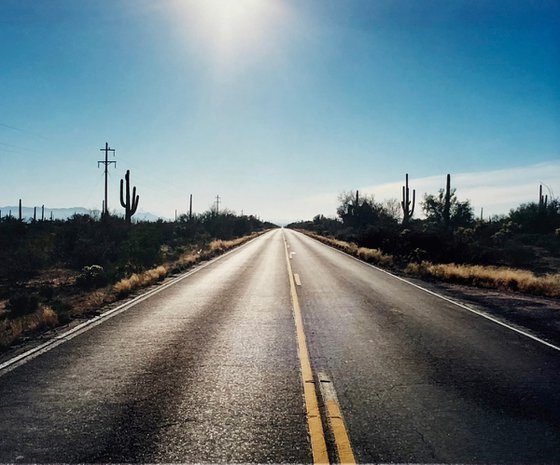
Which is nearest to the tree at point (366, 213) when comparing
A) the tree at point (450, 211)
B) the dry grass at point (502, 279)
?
the tree at point (450, 211)

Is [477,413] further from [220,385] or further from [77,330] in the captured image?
[77,330]

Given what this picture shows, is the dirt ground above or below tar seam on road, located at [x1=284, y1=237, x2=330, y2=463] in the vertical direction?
above

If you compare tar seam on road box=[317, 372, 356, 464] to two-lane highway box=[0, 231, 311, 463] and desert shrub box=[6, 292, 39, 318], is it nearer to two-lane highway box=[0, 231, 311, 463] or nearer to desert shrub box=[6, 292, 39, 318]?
two-lane highway box=[0, 231, 311, 463]

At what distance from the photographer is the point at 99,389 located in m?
4.99

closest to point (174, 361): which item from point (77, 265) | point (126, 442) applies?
point (126, 442)

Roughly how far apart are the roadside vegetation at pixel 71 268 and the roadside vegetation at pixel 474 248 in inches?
479

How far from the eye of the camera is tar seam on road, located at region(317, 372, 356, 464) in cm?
352

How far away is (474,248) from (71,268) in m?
24.4

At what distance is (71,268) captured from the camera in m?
24.2

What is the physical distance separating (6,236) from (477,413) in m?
37.9

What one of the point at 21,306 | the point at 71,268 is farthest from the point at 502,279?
the point at 71,268

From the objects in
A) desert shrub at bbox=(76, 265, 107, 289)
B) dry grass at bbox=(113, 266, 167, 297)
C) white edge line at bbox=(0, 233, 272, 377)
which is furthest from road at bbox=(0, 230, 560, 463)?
desert shrub at bbox=(76, 265, 107, 289)

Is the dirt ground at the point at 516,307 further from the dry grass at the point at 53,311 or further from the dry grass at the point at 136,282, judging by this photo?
the dry grass at the point at 136,282

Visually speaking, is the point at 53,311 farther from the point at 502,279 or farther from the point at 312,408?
the point at 502,279
